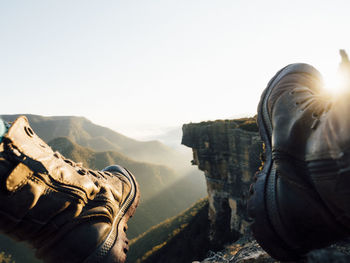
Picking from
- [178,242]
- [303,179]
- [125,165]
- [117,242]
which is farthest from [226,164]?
[125,165]

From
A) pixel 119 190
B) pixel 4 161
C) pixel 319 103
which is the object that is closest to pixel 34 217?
pixel 4 161

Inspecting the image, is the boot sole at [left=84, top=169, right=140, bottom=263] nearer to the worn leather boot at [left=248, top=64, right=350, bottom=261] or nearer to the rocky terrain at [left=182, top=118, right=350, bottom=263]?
the worn leather boot at [left=248, top=64, right=350, bottom=261]

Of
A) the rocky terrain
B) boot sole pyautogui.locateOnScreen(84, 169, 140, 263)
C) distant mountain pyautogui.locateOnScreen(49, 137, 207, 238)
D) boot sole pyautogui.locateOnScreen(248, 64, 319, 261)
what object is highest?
boot sole pyautogui.locateOnScreen(248, 64, 319, 261)

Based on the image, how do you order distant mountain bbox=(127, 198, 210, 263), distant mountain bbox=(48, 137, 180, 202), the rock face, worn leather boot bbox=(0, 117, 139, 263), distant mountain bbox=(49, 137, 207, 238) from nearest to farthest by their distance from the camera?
worn leather boot bbox=(0, 117, 139, 263)
the rock face
distant mountain bbox=(127, 198, 210, 263)
distant mountain bbox=(49, 137, 207, 238)
distant mountain bbox=(48, 137, 180, 202)

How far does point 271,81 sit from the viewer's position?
87.7 inches

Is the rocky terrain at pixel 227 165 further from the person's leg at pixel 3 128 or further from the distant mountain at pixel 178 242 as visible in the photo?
the person's leg at pixel 3 128

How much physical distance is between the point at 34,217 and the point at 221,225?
26.4 metres

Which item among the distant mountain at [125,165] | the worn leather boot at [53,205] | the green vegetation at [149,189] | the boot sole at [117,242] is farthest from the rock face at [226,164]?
the distant mountain at [125,165]

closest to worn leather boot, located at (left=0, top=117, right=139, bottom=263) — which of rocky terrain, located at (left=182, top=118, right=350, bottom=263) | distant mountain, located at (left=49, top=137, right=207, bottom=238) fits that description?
rocky terrain, located at (left=182, top=118, right=350, bottom=263)

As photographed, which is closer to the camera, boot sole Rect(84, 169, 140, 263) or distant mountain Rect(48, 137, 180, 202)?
boot sole Rect(84, 169, 140, 263)

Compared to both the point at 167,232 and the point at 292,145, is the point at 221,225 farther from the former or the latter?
the point at 292,145

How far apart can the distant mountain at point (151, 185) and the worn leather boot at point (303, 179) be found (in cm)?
5223

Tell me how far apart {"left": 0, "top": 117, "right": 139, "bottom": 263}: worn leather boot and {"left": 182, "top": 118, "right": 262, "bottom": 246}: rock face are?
17064 mm

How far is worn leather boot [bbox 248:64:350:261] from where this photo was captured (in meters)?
1.02
